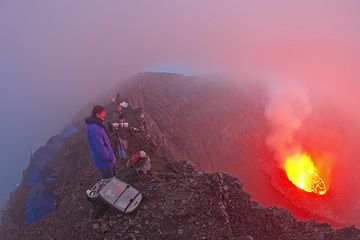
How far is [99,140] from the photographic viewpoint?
37.5 feet

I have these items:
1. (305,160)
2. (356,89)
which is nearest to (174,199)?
(305,160)

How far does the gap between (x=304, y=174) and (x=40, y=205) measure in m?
17.7

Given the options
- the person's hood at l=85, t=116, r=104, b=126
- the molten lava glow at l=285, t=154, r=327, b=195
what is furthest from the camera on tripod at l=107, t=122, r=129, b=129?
the molten lava glow at l=285, t=154, r=327, b=195

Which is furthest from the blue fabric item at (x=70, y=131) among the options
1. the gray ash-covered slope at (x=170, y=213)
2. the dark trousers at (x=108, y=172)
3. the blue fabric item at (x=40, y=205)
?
the dark trousers at (x=108, y=172)

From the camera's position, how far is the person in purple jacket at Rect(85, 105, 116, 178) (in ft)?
37.4

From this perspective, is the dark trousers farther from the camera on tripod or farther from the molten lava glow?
the molten lava glow

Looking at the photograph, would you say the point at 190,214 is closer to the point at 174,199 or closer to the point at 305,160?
the point at 174,199

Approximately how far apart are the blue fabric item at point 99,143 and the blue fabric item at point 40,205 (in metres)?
5.65

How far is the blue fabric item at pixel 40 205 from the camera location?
16.9 metres

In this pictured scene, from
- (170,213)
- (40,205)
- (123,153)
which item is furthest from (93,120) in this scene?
(40,205)

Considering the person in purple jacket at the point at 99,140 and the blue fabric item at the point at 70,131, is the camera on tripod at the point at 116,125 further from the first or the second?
the blue fabric item at the point at 70,131

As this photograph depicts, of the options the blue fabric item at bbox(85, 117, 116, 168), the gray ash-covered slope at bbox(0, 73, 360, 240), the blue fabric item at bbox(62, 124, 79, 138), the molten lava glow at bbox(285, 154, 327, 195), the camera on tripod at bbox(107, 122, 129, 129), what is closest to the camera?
the gray ash-covered slope at bbox(0, 73, 360, 240)

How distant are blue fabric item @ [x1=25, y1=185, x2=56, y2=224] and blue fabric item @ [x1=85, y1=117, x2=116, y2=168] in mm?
5652

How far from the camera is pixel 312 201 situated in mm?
26297
